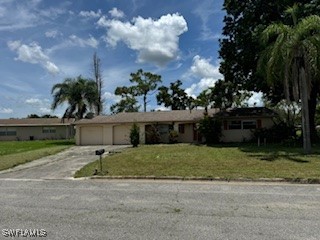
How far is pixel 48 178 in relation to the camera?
14.2 m

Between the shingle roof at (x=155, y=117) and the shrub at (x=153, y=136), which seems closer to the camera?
the shrub at (x=153, y=136)

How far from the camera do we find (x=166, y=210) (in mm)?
Answer: 7809

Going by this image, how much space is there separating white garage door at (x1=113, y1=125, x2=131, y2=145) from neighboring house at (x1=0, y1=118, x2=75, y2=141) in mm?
17445

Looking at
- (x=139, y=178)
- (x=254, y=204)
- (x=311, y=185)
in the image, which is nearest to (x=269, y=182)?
(x=311, y=185)

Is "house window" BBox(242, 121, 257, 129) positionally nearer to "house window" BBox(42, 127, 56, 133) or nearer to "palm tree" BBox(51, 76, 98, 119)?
"palm tree" BBox(51, 76, 98, 119)

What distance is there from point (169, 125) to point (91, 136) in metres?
8.11

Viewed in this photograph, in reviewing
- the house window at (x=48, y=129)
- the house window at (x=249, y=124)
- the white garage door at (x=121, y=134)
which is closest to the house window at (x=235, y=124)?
the house window at (x=249, y=124)

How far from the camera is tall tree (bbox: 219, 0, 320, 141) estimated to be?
24094mm

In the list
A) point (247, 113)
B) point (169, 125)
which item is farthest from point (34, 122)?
point (247, 113)

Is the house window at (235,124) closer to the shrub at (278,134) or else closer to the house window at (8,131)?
the shrub at (278,134)

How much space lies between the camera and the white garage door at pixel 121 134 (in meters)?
34.3

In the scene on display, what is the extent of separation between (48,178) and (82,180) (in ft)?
5.70

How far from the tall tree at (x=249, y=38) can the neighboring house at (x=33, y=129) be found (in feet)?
94.1

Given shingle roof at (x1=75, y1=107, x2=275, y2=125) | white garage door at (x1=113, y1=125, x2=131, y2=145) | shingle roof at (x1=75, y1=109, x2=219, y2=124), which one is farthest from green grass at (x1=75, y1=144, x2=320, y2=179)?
white garage door at (x1=113, y1=125, x2=131, y2=145)
